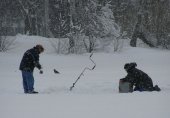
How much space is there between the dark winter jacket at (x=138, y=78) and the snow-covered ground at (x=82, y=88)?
1.63ft

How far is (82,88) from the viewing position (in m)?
15.3

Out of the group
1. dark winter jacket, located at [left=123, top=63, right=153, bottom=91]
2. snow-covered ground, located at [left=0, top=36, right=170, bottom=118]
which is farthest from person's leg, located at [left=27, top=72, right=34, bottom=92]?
dark winter jacket, located at [left=123, top=63, right=153, bottom=91]

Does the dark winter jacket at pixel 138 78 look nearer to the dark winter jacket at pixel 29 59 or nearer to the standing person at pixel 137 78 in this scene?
the standing person at pixel 137 78

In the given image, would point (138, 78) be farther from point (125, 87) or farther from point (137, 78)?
point (125, 87)

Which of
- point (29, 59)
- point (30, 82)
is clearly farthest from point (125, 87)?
point (29, 59)

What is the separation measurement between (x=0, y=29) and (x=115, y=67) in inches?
291

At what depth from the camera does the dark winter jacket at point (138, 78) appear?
43.0ft

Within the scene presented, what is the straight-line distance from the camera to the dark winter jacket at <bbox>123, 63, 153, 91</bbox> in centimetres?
1311

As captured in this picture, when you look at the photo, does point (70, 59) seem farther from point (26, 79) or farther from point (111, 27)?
point (26, 79)

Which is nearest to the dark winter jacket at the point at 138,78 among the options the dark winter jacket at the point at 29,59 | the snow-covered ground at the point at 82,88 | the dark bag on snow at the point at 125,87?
the dark bag on snow at the point at 125,87

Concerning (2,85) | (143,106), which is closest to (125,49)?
(2,85)

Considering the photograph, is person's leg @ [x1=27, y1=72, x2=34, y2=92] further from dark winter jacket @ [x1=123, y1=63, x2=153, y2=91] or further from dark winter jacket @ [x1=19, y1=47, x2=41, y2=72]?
dark winter jacket @ [x1=123, y1=63, x2=153, y2=91]

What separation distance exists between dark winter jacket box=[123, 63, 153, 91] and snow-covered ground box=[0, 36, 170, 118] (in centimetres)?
50

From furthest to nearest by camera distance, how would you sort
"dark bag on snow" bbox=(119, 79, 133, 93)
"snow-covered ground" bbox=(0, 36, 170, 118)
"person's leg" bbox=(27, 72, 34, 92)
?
"person's leg" bbox=(27, 72, 34, 92)
"dark bag on snow" bbox=(119, 79, 133, 93)
"snow-covered ground" bbox=(0, 36, 170, 118)
